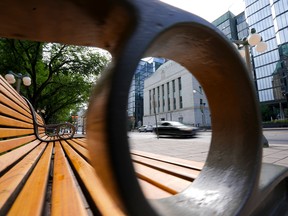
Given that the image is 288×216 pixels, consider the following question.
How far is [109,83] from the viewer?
411 millimetres

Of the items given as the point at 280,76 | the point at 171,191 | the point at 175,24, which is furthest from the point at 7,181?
the point at 280,76

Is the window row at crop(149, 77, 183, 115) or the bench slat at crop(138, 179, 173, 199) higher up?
the window row at crop(149, 77, 183, 115)

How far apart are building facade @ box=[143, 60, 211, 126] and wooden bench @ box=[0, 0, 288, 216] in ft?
114

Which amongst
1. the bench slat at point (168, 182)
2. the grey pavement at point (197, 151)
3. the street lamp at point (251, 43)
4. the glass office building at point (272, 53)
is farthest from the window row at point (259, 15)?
the bench slat at point (168, 182)

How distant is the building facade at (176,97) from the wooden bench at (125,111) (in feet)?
114

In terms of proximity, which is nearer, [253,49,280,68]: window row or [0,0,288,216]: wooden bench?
[0,0,288,216]: wooden bench

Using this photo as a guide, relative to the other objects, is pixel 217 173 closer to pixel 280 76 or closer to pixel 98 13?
pixel 98 13

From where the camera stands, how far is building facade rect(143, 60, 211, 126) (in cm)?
4003

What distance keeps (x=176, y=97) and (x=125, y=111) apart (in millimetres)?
45528

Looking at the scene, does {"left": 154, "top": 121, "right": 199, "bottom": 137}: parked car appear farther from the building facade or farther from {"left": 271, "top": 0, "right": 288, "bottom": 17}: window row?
{"left": 271, "top": 0, "right": 288, "bottom": 17}: window row

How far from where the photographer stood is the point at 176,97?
1785 inches

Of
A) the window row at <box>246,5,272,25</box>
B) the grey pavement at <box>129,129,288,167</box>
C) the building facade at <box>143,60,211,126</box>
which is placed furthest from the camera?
the window row at <box>246,5,272,25</box>

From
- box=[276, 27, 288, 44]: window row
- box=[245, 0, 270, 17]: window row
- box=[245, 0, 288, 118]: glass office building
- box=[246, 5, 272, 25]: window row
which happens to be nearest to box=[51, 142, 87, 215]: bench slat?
box=[245, 0, 288, 118]: glass office building

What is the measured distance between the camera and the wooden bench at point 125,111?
0.39 m
